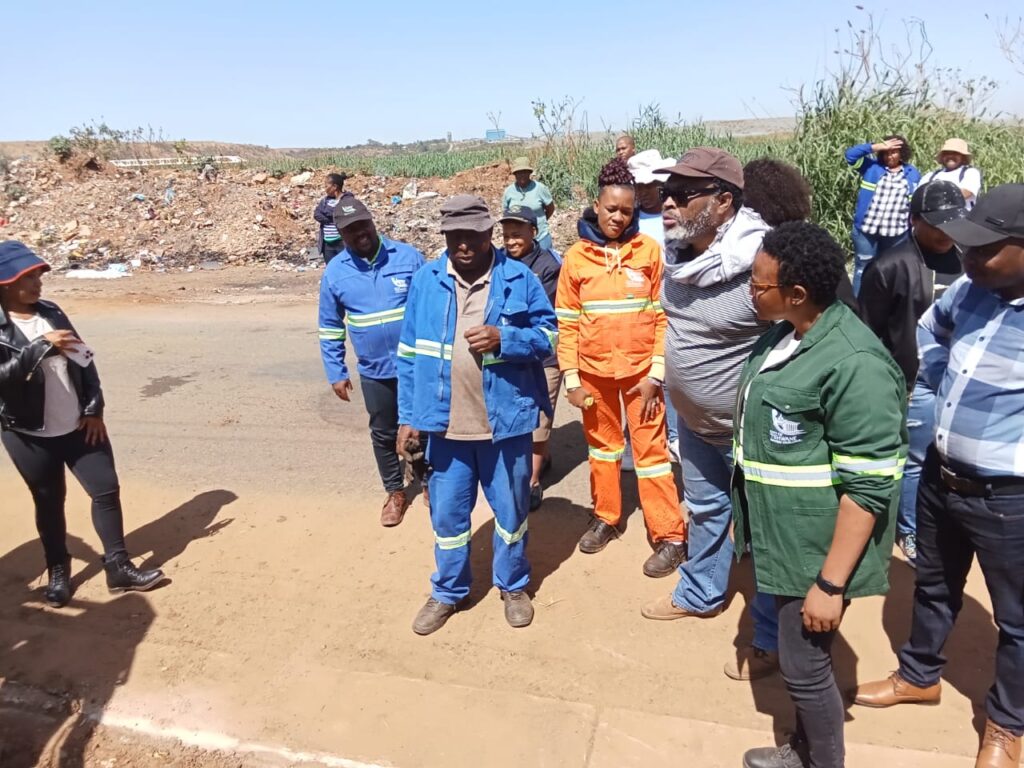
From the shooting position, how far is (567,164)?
18.0m

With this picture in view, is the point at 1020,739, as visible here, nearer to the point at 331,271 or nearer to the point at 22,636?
the point at 331,271

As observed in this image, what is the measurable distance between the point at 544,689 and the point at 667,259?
1898mm

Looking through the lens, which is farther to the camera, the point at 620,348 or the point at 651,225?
the point at 651,225

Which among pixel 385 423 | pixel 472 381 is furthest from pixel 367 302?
pixel 472 381

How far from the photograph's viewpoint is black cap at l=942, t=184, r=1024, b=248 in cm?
226

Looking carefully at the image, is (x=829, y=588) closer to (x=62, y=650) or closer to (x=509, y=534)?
(x=509, y=534)


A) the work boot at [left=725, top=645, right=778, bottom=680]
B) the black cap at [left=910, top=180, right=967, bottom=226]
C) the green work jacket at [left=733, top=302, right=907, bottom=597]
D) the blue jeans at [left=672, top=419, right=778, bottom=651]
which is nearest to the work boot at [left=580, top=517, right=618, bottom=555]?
the blue jeans at [left=672, top=419, right=778, bottom=651]

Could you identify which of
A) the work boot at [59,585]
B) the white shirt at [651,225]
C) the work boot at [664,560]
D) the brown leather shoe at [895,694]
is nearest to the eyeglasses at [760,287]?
the brown leather shoe at [895,694]

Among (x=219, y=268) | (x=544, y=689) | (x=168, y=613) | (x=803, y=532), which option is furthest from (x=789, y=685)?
(x=219, y=268)

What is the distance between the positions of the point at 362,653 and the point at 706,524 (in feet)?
5.53

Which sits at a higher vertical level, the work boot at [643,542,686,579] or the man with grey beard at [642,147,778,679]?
the man with grey beard at [642,147,778,679]

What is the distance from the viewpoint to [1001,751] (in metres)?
2.57

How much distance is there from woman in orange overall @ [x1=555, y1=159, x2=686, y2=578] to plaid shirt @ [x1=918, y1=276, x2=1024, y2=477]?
4.57ft

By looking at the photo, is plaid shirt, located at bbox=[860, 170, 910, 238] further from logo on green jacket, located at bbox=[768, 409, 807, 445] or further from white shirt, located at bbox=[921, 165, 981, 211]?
logo on green jacket, located at bbox=[768, 409, 807, 445]
